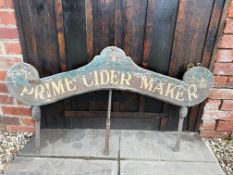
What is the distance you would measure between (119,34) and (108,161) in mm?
809

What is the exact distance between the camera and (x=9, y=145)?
1.77 meters

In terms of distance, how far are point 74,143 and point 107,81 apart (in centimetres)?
53

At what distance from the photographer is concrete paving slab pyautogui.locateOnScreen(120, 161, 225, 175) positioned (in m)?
1.54

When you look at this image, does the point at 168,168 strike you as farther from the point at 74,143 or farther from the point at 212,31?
the point at 212,31

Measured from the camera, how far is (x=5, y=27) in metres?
1.54

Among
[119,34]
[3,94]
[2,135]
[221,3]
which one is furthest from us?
[2,135]

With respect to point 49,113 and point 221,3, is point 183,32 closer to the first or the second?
point 221,3

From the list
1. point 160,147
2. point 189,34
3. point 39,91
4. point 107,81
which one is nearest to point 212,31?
point 189,34

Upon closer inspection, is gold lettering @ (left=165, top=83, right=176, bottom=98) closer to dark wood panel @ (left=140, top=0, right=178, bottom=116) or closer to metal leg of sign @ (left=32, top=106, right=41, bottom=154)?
dark wood panel @ (left=140, top=0, right=178, bottom=116)

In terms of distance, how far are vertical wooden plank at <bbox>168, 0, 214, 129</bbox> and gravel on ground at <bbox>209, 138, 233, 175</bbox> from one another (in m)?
0.59

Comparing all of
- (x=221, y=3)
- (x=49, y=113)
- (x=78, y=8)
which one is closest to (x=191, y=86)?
(x=221, y=3)

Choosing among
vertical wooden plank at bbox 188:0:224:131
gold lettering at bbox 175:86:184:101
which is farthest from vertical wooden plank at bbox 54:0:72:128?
vertical wooden plank at bbox 188:0:224:131

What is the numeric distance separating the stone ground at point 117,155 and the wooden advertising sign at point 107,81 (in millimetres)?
310

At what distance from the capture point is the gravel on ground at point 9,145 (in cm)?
164
